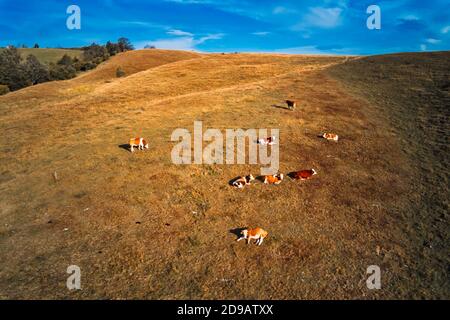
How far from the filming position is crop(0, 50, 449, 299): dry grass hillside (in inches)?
375

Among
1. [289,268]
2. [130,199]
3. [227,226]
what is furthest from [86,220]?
[289,268]

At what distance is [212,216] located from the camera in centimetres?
1292

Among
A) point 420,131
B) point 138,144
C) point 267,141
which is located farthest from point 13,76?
point 420,131

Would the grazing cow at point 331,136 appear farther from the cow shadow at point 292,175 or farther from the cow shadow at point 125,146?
the cow shadow at point 125,146

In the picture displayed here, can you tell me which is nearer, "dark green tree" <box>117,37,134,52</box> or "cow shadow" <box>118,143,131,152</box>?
"cow shadow" <box>118,143,131,152</box>

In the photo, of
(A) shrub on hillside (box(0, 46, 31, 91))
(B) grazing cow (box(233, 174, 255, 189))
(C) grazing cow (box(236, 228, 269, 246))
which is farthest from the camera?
(A) shrub on hillside (box(0, 46, 31, 91))

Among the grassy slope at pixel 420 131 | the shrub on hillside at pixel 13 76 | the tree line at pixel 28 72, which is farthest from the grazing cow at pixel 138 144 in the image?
the shrub on hillside at pixel 13 76

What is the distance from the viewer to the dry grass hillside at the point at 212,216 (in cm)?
953

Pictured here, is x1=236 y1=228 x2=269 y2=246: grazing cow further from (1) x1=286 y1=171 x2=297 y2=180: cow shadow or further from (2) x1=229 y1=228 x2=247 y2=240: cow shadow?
(1) x1=286 y1=171 x2=297 y2=180: cow shadow

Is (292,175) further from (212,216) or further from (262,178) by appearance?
(212,216)

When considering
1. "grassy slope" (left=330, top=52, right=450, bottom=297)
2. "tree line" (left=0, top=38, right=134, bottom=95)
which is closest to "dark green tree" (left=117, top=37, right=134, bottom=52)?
"tree line" (left=0, top=38, right=134, bottom=95)

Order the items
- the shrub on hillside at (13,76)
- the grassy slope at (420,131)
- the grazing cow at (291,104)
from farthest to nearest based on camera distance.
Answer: the shrub on hillside at (13,76) < the grazing cow at (291,104) < the grassy slope at (420,131)

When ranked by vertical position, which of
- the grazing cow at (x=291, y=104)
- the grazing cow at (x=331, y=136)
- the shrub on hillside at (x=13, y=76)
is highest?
the shrub on hillside at (x=13, y=76)

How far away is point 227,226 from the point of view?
1224 centimetres
